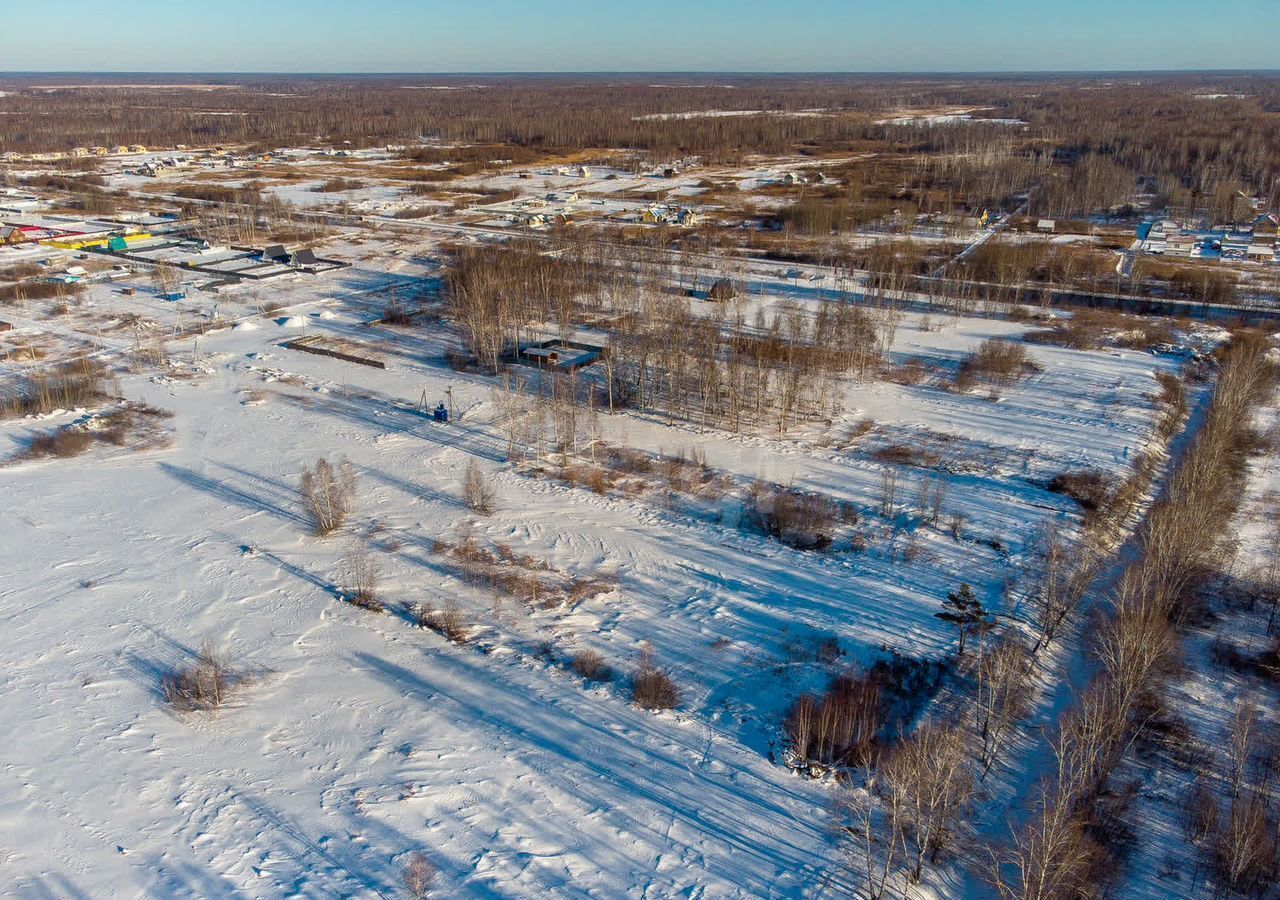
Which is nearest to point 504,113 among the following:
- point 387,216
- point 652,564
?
point 387,216

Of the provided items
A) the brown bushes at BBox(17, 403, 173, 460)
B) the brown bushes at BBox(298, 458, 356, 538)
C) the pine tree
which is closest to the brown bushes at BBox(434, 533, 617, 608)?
the brown bushes at BBox(298, 458, 356, 538)

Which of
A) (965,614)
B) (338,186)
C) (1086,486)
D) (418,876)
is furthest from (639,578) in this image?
(338,186)

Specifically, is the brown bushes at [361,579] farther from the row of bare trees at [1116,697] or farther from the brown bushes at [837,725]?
the row of bare trees at [1116,697]

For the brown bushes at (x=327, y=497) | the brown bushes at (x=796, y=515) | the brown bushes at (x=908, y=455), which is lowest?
the brown bushes at (x=796, y=515)

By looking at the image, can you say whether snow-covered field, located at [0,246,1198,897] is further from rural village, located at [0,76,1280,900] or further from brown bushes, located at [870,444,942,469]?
brown bushes, located at [870,444,942,469]

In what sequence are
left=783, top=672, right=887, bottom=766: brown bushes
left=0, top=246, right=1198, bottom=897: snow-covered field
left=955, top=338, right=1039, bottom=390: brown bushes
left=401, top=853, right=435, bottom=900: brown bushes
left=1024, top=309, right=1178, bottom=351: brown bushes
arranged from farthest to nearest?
1. left=1024, top=309, right=1178, bottom=351: brown bushes
2. left=955, top=338, right=1039, bottom=390: brown bushes
3. left=783, top=672, right=887, bottom=766: brown bushes
4. left=0, top=246, right=1198, bottom=897: snow-covered field
5. left=401, top=853, right=435, bottom=900: brown bushes

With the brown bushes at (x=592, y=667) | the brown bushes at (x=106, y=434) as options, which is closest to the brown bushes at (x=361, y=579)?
the brown bushes at (x=592, y=667)

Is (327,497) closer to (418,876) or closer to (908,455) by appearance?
(418,876)

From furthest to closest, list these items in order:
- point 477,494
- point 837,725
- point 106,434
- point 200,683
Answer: point 106,434, point 477,494, point 200,683, point 837,725

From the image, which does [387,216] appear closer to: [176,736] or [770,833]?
[176,736]

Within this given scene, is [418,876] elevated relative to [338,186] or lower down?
lower down
